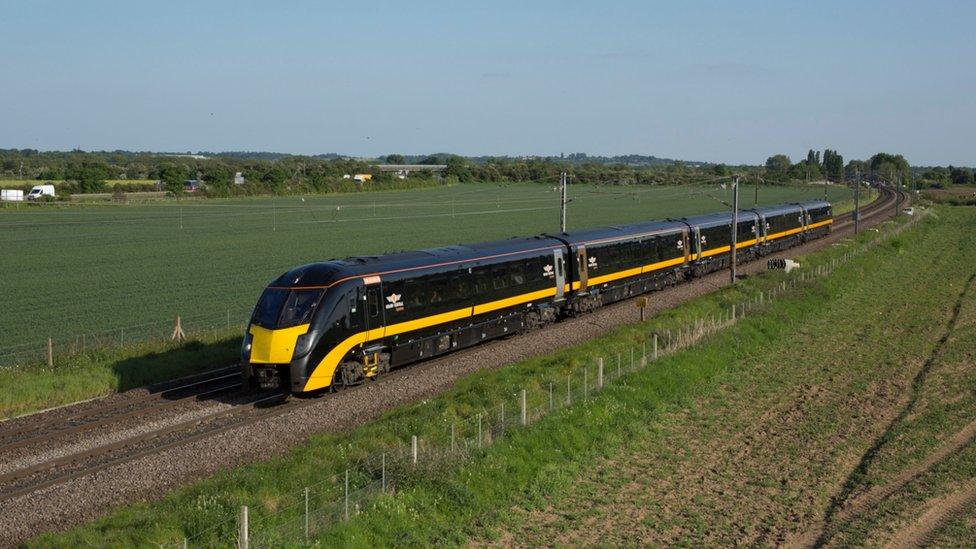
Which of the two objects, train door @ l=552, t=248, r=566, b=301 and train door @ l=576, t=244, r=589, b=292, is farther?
train door @ l=576, t=244, r=589, b=292

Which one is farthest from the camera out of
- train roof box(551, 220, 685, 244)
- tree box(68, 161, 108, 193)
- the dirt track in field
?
tree box(68, 161, 108, 193)

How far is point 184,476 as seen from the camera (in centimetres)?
1867

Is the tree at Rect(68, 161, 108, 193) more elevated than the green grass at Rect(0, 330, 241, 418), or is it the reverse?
the tree at Rect(68, 161, 108, 193)

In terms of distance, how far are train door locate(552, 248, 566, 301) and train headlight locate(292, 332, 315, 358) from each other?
44.0ft

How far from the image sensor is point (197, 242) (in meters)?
73.2

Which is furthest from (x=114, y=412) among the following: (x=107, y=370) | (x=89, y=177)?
(x=89, y=177)

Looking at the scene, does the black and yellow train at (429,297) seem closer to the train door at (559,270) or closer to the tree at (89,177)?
the train door at (559,270)

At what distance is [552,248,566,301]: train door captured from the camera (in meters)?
35.3

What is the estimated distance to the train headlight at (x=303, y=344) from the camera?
2364cm

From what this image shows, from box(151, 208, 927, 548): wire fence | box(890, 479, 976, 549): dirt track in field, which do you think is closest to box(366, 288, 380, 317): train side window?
box(151, 208, 927, 548): wire fence

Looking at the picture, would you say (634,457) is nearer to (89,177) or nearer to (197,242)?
(197,242)

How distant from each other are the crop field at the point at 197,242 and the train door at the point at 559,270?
534 inches

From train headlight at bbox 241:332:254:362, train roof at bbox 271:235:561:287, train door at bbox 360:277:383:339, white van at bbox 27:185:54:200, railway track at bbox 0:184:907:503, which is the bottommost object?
railway track at bbox 0:184:907:503

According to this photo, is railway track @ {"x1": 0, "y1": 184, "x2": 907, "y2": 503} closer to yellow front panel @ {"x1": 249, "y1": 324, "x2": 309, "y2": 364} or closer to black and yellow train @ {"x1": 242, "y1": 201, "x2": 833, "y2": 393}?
black and yellow train @ {"x1": 242, "y1": 201, "x2": 833, "y2": 393}
